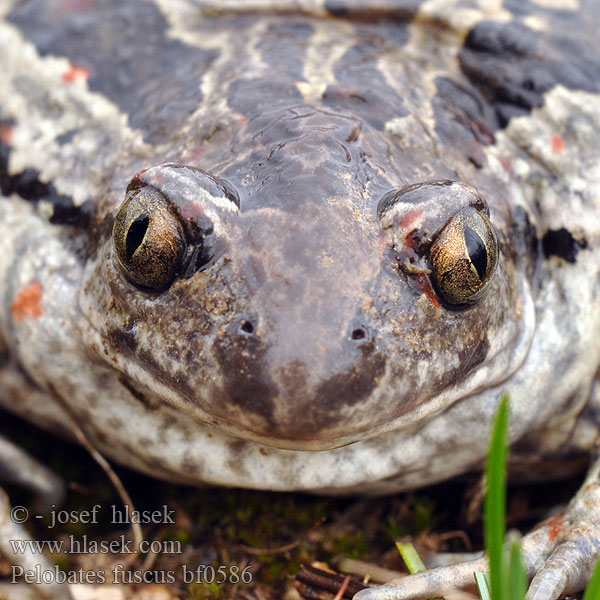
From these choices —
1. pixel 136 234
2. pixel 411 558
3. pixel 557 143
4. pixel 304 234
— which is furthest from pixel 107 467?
pixel 557 143

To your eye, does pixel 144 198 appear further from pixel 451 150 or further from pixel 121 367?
pixel 451 150

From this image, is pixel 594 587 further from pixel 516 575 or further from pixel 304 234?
pixel 304 234

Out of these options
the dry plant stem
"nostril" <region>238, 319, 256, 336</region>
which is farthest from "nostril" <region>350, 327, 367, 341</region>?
the dry plant stem

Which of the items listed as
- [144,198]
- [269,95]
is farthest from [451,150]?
[144,198]

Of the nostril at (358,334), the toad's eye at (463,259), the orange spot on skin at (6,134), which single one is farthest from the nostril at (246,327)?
the orange spot on skin at (6,134)

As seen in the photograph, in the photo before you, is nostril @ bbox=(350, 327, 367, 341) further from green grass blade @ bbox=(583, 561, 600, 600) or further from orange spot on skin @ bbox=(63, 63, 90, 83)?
orange spot on skin @ bbox=(63, 63, 90, 83)

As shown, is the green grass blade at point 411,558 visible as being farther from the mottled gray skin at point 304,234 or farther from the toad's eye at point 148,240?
the toad's eye at point 148,240

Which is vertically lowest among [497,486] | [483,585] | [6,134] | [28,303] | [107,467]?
[107,467]
